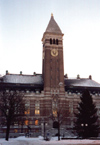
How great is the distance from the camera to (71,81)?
3504 inches

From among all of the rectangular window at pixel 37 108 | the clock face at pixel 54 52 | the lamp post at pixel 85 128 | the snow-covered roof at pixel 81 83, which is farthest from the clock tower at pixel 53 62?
the lamp post at pixel 85 128

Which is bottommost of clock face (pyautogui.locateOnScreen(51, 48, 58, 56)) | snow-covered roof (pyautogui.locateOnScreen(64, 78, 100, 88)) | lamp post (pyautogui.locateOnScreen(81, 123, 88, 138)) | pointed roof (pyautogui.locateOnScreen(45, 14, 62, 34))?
lamp post (pyautogui.locateOnScreen(81, 123, 88, 138))

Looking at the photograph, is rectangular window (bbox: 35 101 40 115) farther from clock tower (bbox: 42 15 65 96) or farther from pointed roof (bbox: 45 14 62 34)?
pointed roof (bbox: 45 14 62 34)

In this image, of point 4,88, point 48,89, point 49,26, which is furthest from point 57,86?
point 49,26

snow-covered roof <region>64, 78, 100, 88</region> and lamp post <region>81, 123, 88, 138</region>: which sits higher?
snow-covered roof <region>64, 78, 100, 88</region>

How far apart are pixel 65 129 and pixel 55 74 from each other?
70.9ft

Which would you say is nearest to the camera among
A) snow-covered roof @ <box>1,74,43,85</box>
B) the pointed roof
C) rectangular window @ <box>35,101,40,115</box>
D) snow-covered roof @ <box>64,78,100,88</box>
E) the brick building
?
the brick building

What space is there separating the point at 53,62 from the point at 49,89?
37.0ft

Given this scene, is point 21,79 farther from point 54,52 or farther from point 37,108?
point 54,52

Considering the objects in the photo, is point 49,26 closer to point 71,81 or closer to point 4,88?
point 71,81

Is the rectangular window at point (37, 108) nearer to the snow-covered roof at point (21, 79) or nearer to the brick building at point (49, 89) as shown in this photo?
the brick building at point (49, 89)

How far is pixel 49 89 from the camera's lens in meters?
81.4

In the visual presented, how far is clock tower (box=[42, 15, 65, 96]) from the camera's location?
8220 centimetres

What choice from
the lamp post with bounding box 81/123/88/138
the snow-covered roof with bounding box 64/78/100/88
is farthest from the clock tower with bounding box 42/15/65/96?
the lamp post with bounding box 81/123/88/138
